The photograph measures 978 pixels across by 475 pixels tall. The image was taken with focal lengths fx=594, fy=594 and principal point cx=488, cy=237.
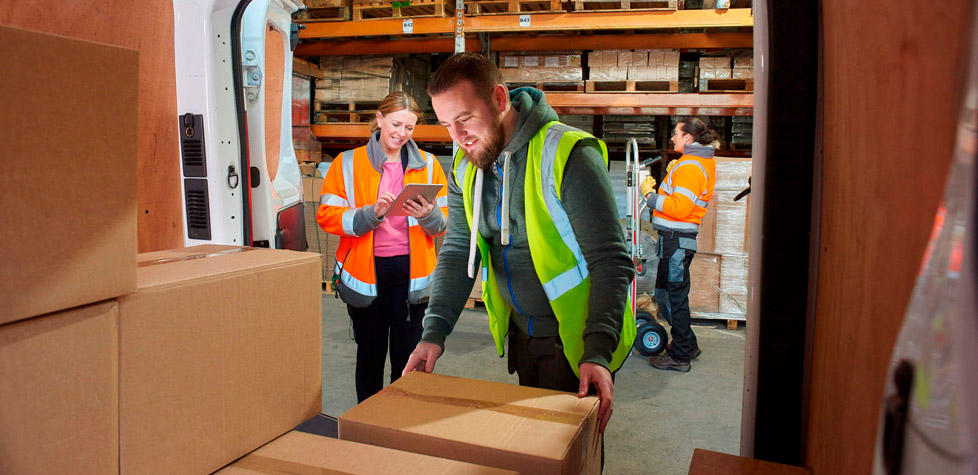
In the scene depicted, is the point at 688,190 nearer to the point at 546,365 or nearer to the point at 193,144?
the point at 546,365

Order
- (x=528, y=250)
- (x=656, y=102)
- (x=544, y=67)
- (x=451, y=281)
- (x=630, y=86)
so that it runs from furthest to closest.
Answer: (x=544, y=67) < (x=630, y=86) < (x=656, y=102) < (x=451, y=281) < (x=528, y=250)

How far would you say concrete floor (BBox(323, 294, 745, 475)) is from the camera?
10.8 ft

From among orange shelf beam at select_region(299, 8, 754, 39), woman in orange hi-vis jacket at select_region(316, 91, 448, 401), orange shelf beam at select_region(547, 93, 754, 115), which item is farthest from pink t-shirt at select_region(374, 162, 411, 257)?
orange shelf beam at select_region(299, 8, 754, 39)

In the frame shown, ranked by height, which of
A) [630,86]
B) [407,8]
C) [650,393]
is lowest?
[650,393]

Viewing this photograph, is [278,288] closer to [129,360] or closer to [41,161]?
[129,360]

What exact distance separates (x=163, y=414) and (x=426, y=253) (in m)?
2.29

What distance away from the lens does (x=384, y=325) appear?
3148 millimetres

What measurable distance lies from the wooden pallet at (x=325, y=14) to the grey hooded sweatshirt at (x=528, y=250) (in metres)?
4.76

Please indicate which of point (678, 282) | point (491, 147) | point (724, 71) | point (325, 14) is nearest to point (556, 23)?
point (724, 71)

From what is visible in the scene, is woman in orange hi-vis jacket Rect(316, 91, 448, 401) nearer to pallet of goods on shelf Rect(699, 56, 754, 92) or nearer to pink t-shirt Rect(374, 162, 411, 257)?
pink t-shirt Rect(374, 162, 411, 257)

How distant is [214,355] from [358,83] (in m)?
5.91

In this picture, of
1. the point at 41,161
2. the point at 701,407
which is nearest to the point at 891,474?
the point at 41,161

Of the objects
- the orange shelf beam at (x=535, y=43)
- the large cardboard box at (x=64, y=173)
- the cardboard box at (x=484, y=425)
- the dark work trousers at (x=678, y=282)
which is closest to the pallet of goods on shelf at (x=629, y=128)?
the orange shelf beam at (x=535, y=43)

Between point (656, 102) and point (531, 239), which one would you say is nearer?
A: point (531, 239)
